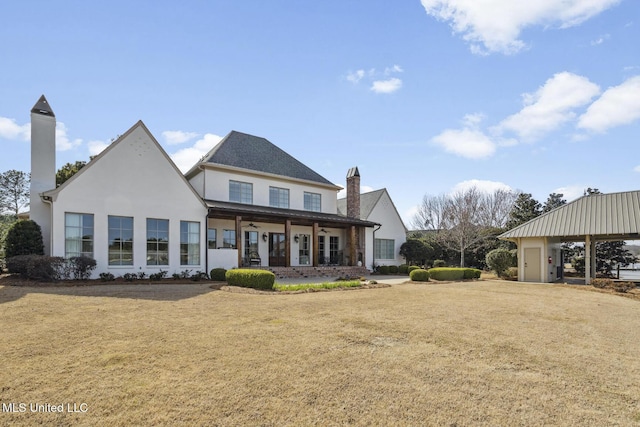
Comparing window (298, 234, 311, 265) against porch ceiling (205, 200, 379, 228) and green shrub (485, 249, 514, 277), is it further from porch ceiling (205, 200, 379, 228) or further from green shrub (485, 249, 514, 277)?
green shrub (485, 249, 514, 277)

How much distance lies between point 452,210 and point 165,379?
32.1 meters

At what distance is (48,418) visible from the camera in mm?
3383

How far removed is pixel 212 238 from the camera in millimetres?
20453

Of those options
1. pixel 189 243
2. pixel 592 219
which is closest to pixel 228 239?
pixel 189 243

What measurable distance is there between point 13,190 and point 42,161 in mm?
37341

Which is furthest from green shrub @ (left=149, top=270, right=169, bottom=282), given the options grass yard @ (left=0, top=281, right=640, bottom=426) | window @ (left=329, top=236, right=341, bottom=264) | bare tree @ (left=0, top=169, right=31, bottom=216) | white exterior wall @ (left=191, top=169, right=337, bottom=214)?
bare tree @ (left=0, top=169, right=31, bottom=216)

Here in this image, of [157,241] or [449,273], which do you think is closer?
[157,241]

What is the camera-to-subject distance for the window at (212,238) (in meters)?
20.2

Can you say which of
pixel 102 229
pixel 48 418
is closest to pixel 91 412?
pixel 48 418

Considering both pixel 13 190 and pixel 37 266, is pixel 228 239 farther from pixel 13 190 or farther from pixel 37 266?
pixel 13 190

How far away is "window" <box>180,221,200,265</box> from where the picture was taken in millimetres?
17750

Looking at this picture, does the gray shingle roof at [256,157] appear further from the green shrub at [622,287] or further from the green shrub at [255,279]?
the green shrub at [622,287]

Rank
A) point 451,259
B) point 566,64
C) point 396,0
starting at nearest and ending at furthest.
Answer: point 396,0
point 566,64
point 451,259

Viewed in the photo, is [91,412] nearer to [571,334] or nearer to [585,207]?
[571,334]
